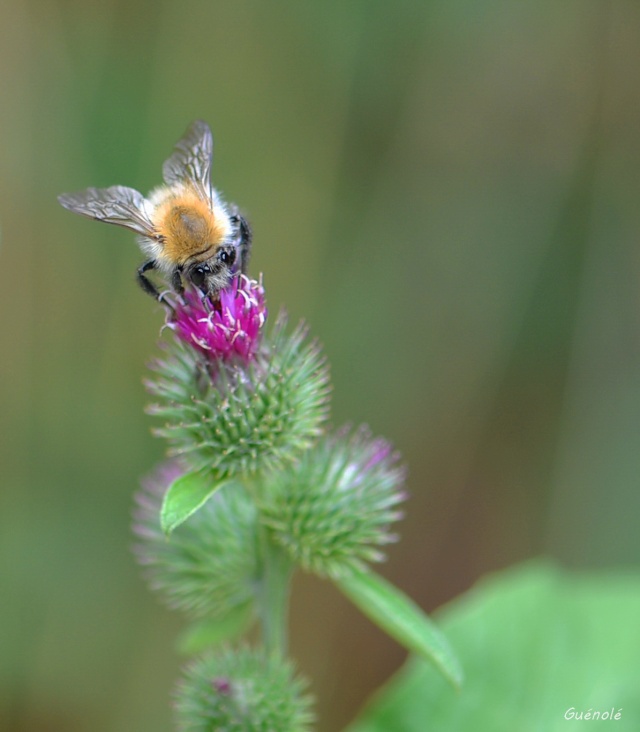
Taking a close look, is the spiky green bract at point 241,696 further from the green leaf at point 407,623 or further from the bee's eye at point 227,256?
the bee's eye at point 227,256

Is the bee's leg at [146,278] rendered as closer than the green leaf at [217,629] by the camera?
Yes

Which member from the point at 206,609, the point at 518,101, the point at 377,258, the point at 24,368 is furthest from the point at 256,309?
the point at 518,101

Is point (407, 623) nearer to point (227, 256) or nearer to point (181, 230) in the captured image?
point (227, 256)

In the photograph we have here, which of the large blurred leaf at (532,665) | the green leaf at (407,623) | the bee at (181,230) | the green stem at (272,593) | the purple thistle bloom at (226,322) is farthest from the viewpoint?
the large blurred leaf at (532,665)

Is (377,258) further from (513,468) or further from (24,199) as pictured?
(24,199)

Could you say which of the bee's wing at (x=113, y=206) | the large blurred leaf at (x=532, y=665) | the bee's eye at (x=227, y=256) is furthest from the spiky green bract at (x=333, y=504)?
the bee's wing at (x=113, y=206)

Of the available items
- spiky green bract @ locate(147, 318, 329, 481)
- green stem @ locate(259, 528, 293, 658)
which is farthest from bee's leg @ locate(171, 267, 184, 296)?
green stem @ locate(259, 528, 293, 658)

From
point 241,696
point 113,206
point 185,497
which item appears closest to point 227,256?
point 113,206
